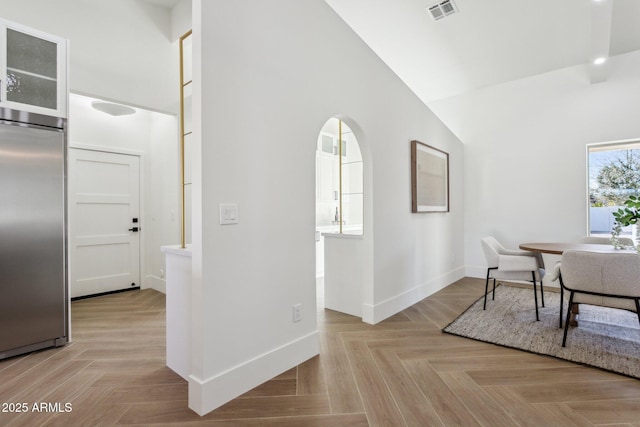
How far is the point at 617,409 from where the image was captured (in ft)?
5.72

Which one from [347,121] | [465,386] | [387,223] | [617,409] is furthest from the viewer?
[387,223]

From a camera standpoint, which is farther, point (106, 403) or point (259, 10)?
point (259, 10)

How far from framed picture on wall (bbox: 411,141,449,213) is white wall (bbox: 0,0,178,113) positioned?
313 cm

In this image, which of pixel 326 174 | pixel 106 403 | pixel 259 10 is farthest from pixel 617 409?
pixel 326 174

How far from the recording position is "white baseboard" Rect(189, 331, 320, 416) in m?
1.72

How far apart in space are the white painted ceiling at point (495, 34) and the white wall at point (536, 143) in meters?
0.26

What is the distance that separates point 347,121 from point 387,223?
44.2 inches

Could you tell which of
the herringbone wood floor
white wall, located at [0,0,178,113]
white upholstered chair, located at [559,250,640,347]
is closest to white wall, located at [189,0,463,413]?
the herringbone wood floor

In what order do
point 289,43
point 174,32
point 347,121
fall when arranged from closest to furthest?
point 289,43 → point 347,121 → point 174,32

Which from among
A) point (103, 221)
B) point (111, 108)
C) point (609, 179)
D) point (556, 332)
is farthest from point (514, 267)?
point (103, 221)

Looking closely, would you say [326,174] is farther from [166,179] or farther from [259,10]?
[259,10]

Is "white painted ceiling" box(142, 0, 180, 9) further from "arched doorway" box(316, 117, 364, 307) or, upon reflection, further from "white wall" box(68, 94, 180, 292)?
"arched doorway" box(316, 117, 364, 307)

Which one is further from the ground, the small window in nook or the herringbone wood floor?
the small window in nook

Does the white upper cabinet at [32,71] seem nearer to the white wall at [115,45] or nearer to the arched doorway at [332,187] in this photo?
the white wall at [115,45]
